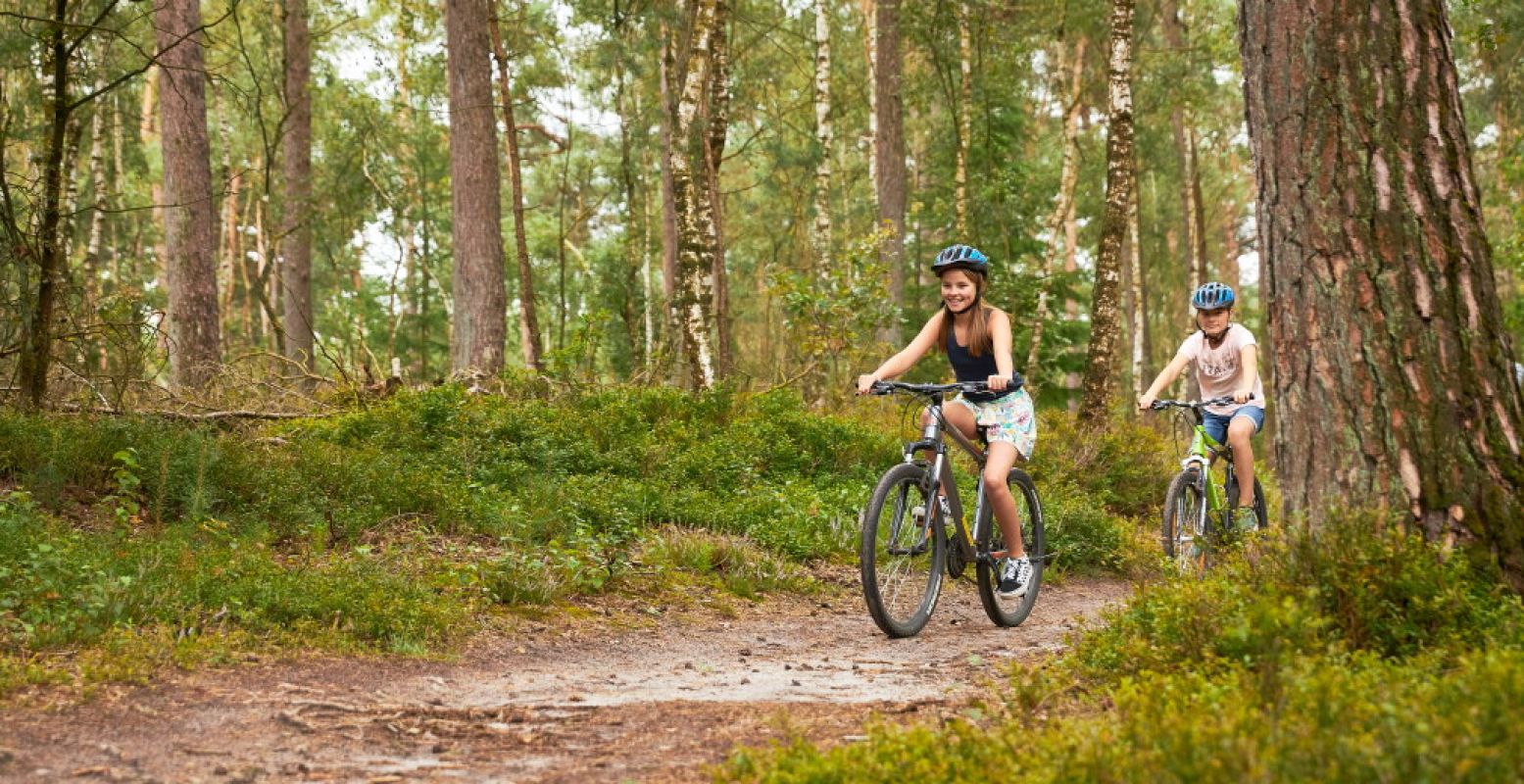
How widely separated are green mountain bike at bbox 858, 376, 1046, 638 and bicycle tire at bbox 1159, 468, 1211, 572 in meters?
1.50

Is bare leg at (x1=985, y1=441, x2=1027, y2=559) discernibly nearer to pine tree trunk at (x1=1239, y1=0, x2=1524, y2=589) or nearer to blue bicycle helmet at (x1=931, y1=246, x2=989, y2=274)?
blue bicycle helmet at (x1=931, y1=246, x2=989, y2=274)

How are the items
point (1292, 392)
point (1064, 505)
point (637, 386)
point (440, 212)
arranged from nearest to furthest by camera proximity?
point (1292, 392) → point (1064, 505) → point (637, 386) → point (440, 212)

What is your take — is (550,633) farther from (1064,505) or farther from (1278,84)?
(1064,505)

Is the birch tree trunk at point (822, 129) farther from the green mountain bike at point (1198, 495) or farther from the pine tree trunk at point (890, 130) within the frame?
the green mountain bike at point (1198, 495)

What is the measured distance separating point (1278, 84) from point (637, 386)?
9.29m

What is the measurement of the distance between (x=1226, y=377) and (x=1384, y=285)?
152 inches

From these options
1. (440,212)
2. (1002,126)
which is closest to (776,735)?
(1002,126)

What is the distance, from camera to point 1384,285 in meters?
4.79

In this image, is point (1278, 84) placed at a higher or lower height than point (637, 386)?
higher

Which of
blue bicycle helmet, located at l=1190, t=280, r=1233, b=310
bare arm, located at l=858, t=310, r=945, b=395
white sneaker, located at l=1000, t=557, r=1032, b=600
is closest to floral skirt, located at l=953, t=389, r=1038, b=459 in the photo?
bare arm, located at l=858, t=310, r=945, b=395

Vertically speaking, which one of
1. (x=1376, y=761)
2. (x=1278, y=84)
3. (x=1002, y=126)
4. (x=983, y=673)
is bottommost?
(x=983, y=673)

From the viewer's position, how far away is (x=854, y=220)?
39312mm

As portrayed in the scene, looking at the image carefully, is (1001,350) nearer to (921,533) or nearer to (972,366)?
(972,366)

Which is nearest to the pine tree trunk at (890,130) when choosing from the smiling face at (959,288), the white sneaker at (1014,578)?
the white sneaker at (1014,578)
